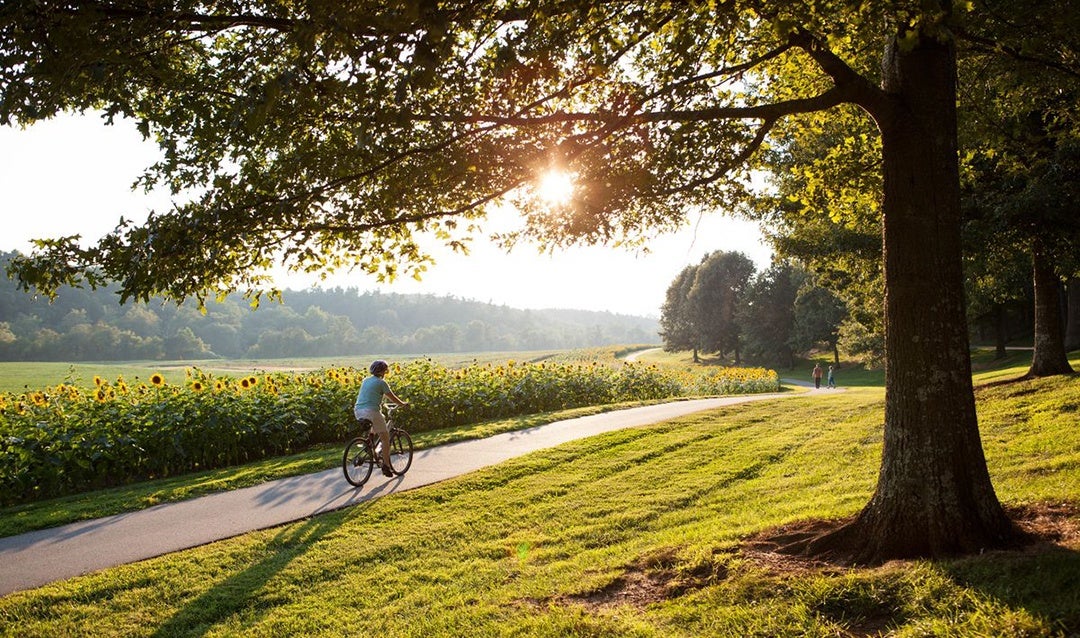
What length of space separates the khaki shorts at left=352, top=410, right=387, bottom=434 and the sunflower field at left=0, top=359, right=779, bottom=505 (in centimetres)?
341

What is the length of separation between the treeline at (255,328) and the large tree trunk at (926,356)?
4942mm

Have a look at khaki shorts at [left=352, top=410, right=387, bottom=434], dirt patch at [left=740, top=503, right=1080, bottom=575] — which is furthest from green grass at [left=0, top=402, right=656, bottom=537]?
dirt patch at [left=740, top=503, right=1080, bottom=575]

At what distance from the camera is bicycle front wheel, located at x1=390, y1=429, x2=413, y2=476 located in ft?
32.4

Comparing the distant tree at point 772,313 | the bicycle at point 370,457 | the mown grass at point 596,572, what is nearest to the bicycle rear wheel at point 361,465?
the bicycle at point 370,457

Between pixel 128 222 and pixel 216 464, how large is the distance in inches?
314

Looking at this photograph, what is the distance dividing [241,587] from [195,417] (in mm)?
6060

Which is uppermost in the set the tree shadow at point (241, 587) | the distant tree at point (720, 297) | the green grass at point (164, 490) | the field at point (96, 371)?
the distant tree at point (720, 297)

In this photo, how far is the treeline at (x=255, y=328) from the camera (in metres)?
59.3

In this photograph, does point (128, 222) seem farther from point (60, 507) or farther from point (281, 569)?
point (60, 507)

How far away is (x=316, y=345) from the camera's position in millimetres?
95562

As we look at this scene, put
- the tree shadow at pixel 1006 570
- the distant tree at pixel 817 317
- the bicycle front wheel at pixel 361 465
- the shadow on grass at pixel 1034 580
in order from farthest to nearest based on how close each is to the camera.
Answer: the distant tree at pixel 817 317, the bicycle front wheel at pixel 361 465, the tree shadow at pixel 1006 570, the shadow on grass at pixel 1034 580

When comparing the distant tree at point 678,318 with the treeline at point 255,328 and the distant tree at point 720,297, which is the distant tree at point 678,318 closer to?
the distant tree at point 720,297

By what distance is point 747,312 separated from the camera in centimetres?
5844

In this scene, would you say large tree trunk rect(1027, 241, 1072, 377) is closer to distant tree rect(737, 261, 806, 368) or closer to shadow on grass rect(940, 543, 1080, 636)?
shadow on grass rect(940, 543, 1080, 636)
